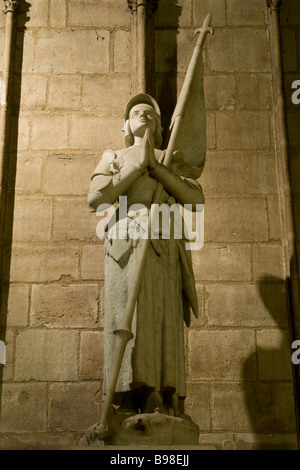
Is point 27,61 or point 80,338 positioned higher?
point 27,61

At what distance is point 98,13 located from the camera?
6430 mm

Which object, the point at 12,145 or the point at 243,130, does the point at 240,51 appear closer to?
the point at 243,130

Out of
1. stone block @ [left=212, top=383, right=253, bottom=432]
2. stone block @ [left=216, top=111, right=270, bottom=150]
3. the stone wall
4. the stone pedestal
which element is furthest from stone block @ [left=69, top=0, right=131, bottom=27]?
the stone pedestal

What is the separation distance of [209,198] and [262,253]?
54 centimetres

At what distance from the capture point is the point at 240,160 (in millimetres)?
5961

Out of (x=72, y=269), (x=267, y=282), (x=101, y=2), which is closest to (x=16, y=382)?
(x=72, y=269)

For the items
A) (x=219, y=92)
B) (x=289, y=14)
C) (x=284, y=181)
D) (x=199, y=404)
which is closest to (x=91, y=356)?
(x=199, y=404)

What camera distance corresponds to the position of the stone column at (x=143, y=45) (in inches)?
239

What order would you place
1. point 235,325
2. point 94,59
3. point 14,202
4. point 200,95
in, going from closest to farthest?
point 200,95 < point 235,325 < point 14,202 < point 94,59

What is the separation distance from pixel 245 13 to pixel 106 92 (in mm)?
1283

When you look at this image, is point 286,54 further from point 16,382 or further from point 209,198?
point 16,382

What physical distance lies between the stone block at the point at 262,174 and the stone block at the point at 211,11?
1189 mm

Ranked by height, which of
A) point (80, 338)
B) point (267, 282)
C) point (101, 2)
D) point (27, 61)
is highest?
point (101, 2)

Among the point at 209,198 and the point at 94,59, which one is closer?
the point at 209,198
